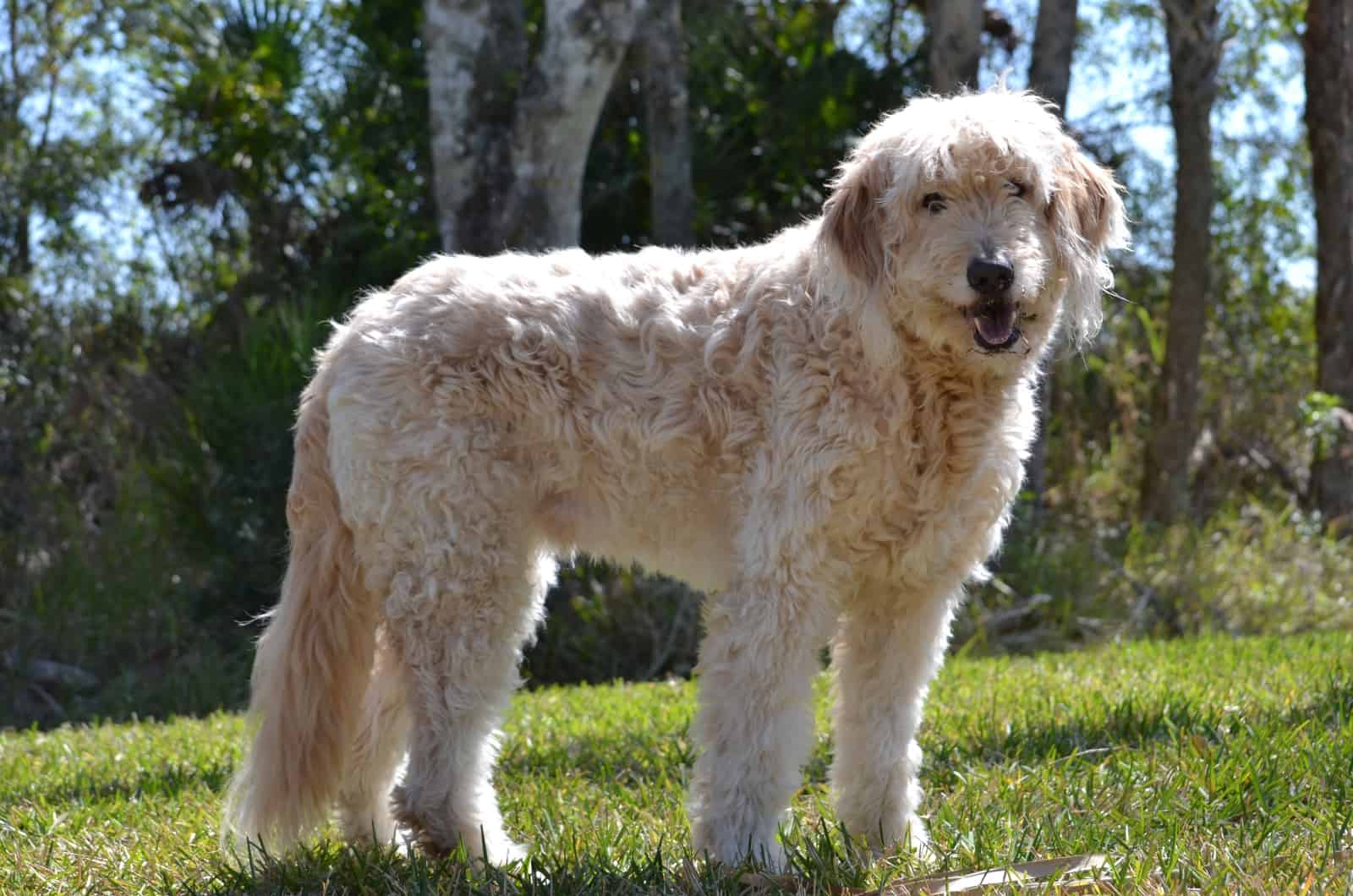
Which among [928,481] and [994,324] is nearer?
[994,324]

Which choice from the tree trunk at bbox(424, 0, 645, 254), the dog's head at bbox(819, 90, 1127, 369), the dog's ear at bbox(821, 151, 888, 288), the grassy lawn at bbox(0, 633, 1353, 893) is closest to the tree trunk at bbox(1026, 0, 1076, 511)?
the tree trunk at bbox(424, 0, 645, 254)

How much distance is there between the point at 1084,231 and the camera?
13.6ft

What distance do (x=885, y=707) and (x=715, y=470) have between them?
35.9 inches

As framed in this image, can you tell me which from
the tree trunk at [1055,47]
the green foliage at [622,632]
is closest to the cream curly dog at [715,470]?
the green foliage at [622,632]

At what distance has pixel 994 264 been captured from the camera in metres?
3.74

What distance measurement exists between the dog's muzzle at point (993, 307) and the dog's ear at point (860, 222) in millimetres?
297

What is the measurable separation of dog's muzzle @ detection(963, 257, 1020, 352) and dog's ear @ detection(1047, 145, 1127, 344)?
305 mm

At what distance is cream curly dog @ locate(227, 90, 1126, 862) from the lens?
12.9 ft

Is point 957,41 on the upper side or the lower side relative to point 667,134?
upper

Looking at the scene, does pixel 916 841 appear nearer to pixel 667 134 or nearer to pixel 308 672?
pixel 308 672

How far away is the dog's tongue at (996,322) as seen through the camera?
3.81m

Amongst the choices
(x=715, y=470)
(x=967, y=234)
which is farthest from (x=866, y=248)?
(x=715, y=470)

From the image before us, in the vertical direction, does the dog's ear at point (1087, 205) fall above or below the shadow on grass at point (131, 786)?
above

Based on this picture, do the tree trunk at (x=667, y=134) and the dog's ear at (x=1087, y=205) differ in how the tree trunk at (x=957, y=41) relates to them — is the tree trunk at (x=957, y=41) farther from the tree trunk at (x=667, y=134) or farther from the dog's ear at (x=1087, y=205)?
the dog's ear at (x=1087, y=205)
